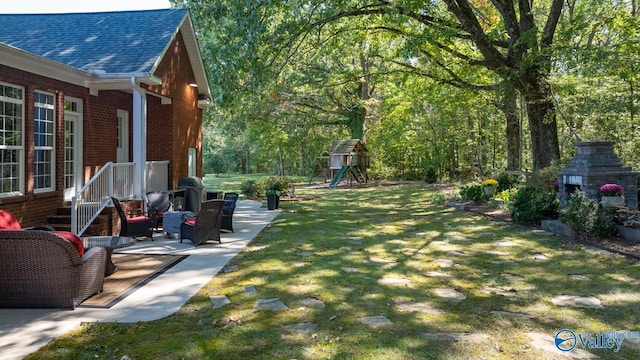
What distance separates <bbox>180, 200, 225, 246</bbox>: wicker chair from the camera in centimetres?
812

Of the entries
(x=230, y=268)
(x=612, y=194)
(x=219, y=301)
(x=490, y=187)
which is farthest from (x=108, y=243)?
(x=490, y=187)

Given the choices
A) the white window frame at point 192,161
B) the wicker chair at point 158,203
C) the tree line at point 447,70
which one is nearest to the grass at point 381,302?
the wicker chair at point 158,203

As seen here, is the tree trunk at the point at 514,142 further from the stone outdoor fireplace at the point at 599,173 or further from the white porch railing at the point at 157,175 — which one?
the white porch railing at the point at 157,175

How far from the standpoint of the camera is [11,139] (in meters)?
7.55

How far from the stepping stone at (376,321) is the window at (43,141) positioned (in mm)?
7238

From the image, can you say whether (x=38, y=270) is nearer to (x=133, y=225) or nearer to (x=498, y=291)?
(x=133, y=225)

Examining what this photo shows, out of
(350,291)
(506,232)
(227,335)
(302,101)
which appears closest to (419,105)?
(302,101)

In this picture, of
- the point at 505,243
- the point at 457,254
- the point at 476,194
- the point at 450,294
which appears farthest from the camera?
the point at 476,194

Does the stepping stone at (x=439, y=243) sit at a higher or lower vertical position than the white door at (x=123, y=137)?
lower

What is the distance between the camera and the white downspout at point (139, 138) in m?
9.82

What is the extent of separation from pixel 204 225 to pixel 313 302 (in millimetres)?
4077

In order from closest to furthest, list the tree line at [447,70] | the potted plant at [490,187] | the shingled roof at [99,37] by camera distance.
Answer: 1. the shingled roof at [99,37]
2. the tree line at [447,70]
3. the potted plant at [490,187]

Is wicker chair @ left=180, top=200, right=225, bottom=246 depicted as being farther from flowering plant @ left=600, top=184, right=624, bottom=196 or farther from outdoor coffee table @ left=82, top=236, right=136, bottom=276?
flowering plant @ left=600, top=184, right=624, bottom=196

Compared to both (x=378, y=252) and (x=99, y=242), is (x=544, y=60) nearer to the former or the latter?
(x=378, y=252)
